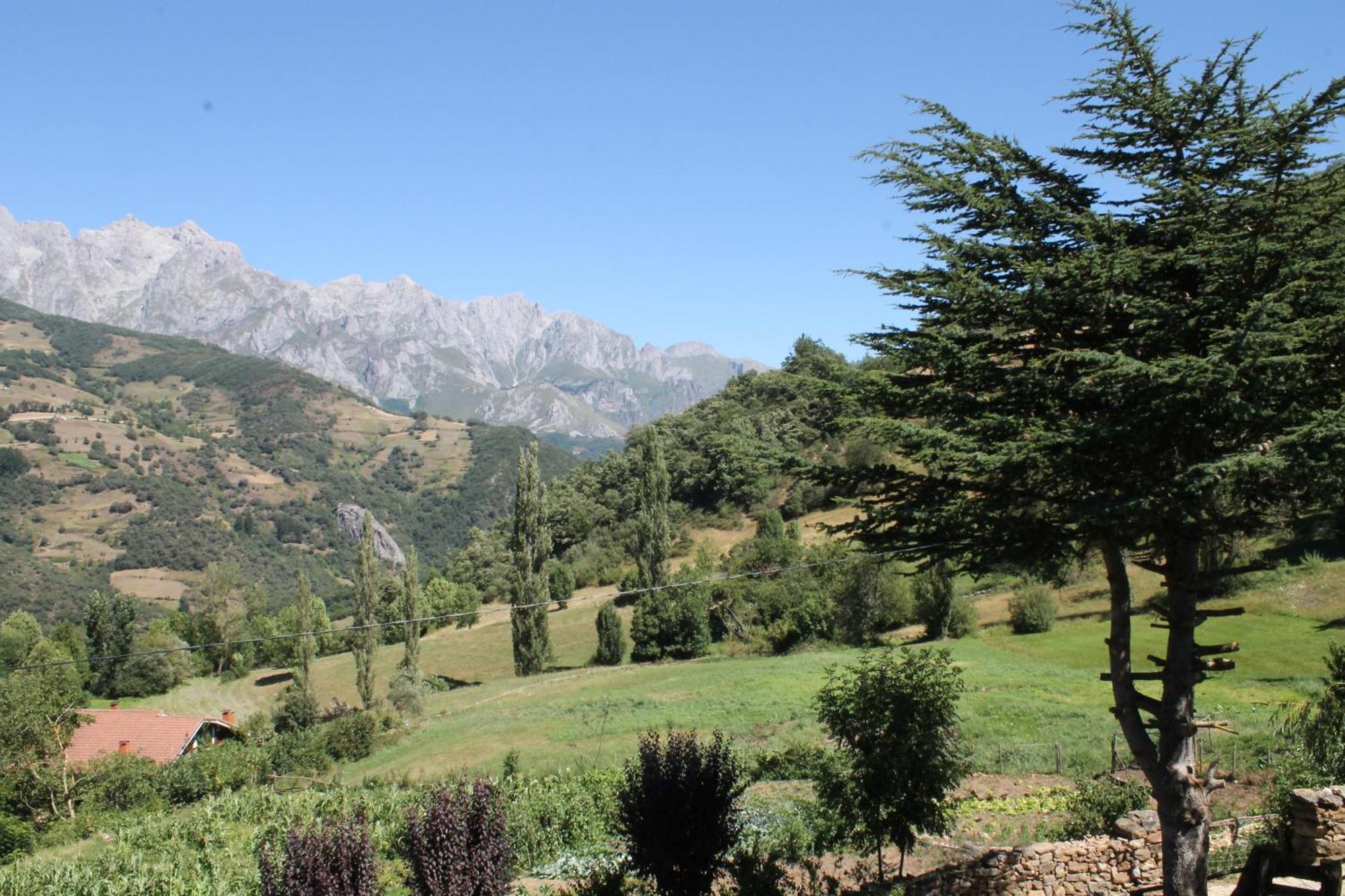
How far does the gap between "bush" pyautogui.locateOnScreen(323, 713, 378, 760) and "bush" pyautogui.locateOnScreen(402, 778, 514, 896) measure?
102ft

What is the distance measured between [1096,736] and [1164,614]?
12.7m

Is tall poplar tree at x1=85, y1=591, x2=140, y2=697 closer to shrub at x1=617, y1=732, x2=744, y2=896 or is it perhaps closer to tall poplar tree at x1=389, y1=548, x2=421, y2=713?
tall poplar tree at x1=389, y1=548, x2=421, y2=713

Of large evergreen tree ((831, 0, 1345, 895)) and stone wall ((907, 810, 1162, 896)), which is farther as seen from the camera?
stone wall ((907, 810, 1162, 896))

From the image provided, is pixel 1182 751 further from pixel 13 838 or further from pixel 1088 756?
pixel 13 838

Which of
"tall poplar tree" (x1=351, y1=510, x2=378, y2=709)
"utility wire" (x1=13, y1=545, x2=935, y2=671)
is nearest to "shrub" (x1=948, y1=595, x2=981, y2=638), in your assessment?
"utility wire" (x1=13, y1=545, x2=935, y2=671)

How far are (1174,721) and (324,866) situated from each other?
7.99 m

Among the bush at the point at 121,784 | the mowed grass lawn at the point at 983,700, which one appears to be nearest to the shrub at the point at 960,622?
the mowed grass lawn at the point at 983,700

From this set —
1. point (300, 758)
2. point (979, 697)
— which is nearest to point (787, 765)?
point (979, 697)

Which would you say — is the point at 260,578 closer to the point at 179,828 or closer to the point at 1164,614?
the point at 179,828

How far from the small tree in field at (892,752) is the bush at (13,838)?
22.4 meters

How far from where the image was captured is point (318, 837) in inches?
318

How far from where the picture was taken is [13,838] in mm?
24000

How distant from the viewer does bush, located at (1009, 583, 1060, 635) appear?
3903cm

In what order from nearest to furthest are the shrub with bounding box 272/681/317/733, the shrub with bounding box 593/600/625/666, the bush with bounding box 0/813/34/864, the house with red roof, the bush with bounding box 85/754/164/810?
the bush with bounding box 0/813/34/864 < the bush with bounding box 85/754/164/810 < the house with red roof < the shrub with bounding box 272/681/317/733 < the shrub with bounding box 593/600/625/666
